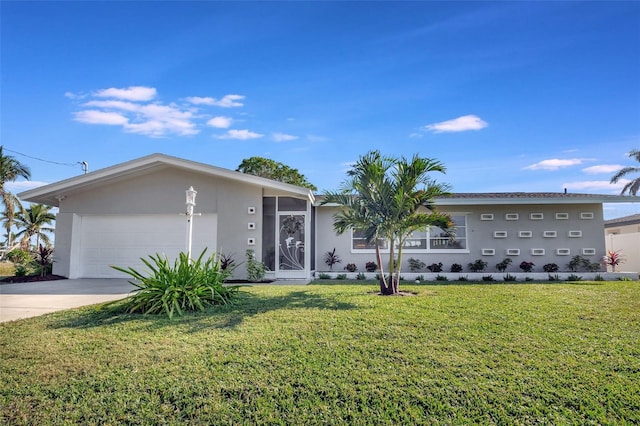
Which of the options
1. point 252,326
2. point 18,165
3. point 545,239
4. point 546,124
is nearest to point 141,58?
point 252,326

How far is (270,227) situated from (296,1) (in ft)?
23.6

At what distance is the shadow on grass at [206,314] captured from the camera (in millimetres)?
5746

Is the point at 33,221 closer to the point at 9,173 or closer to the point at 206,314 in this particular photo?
the point at 9,173

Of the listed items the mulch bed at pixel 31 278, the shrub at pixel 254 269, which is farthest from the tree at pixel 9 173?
the shrub at pixel 254 269

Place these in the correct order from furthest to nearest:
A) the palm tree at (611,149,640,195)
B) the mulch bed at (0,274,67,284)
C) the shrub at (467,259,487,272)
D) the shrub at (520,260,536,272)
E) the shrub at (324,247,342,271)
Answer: the palm tree at (611,149,640,195)
the shrub at (324,247,342,271)
the shrub at (467,259,487,272)
the shrub at (520,260,536,272)
the mulch bed at (0,274,67,284)

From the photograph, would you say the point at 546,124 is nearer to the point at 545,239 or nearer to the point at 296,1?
the point at 545,239

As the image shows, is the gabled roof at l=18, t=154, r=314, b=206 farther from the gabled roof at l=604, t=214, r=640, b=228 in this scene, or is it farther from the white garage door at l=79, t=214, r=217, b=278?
the gabled roof at l=604, t=214, r=640, b=228

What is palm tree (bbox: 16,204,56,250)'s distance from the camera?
94.0 ft

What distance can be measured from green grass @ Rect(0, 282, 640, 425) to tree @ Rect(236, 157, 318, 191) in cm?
2353

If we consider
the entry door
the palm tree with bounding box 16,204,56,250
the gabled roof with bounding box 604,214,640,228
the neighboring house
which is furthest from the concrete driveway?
the gabled roof with bounding box 604,214,640,228

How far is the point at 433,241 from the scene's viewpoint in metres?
14.3

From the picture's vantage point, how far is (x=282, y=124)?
43.9ft

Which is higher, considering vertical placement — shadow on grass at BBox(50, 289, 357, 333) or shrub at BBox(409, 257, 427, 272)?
shrub at BBox(409, 257, 427, 272)

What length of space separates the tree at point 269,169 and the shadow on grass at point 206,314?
2188 centimetres
